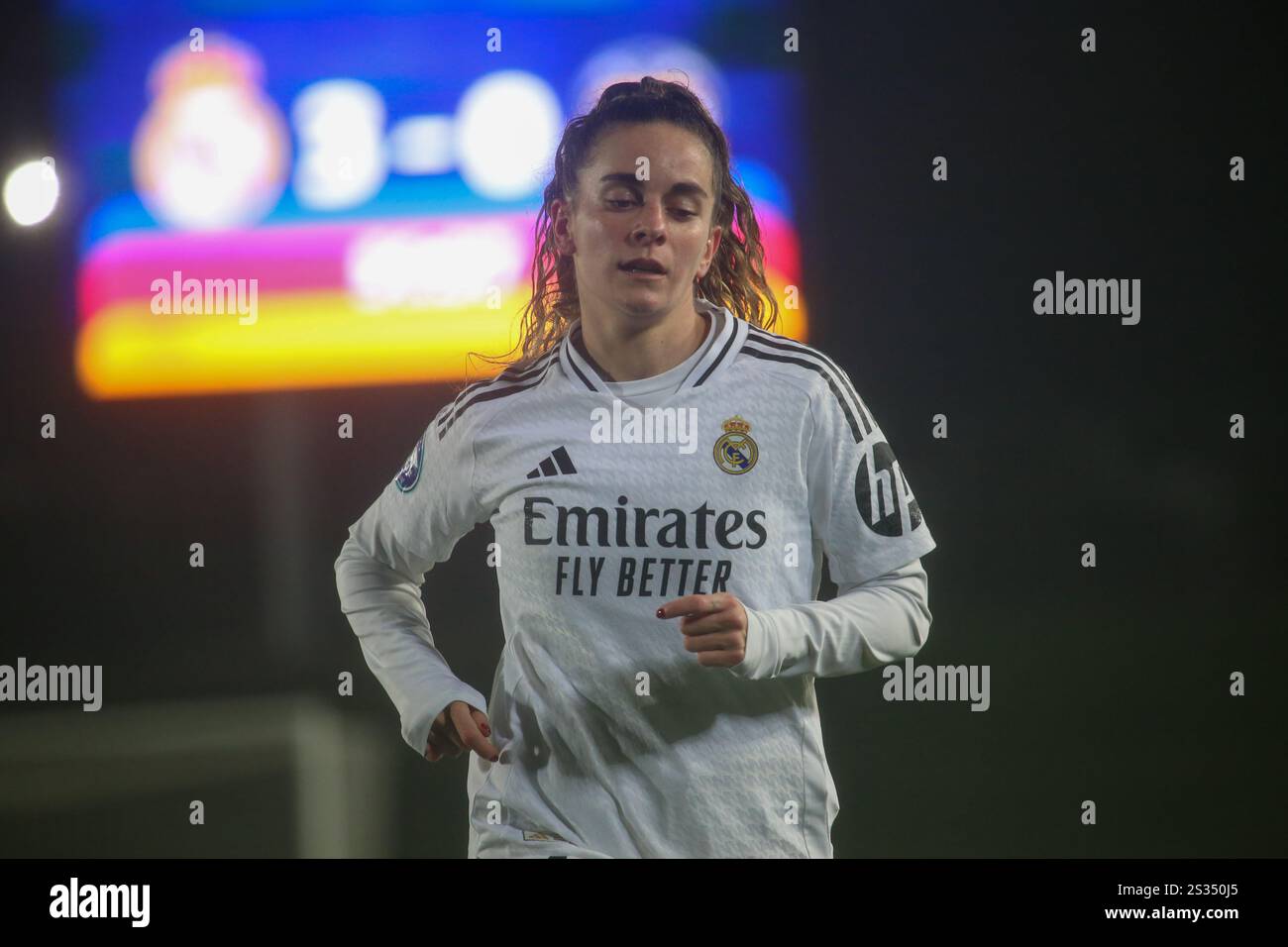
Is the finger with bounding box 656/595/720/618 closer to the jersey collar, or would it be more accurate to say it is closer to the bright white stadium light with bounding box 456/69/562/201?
the jersey collar

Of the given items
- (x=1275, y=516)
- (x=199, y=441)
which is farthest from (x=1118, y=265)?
(x=199, y=441)

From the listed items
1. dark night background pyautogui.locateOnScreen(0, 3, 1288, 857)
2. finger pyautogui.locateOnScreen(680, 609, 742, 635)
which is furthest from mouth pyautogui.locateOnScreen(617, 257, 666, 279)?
finger pyautogui.locateOnScreen(680, 609, 742, 635)

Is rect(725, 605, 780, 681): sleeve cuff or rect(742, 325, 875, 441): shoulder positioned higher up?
rect(742, 325, 875, 441): shoulder

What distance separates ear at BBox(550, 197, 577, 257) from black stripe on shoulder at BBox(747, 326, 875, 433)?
379 millimetres

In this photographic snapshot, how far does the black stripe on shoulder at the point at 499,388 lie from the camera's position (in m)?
2.19

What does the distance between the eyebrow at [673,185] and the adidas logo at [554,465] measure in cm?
50

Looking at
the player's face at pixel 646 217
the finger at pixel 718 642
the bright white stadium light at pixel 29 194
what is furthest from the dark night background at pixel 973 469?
the finger at pixel 718 642

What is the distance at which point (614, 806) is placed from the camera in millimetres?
2121

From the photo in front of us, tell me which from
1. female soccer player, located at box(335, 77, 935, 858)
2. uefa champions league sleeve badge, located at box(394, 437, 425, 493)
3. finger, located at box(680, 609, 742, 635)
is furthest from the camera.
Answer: uefa champions league sleeve badge, located at box(394, 437, 425, 493)

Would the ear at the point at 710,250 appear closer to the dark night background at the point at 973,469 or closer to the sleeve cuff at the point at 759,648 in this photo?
the dark night background at the point at 973,469

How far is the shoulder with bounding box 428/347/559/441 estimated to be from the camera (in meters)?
2.19

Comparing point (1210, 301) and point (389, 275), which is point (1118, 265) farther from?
point (389, 275)

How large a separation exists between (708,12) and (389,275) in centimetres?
81
